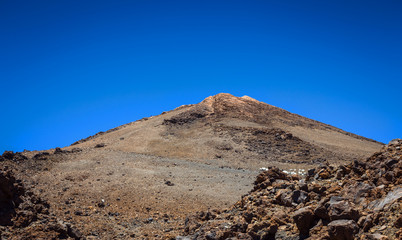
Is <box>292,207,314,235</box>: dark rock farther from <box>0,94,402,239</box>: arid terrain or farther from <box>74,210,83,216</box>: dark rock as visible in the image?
<box>74,210,83,216</box>: dark rock

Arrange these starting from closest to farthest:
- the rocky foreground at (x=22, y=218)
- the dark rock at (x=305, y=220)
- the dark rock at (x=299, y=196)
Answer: the dark rock at (x=305, y=220), the dark rock at (x=299, y=196), the rocky foreground at (x=22, y=218)

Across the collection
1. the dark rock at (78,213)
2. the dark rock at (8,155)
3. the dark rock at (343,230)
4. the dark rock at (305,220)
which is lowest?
the dark rock at (343,230)

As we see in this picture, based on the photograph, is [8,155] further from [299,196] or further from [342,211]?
[342,211]

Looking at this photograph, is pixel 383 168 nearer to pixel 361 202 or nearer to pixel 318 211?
pixel 361 202

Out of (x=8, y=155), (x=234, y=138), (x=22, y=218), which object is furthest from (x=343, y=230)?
(x=234, y=138)

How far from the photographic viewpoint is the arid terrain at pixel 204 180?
32.2 feet

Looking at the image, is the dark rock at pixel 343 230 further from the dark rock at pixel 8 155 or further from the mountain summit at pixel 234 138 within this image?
the mountain summit at pixel 234 138

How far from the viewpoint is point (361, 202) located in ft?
28.8

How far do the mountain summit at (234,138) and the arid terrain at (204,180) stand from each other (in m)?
0.12

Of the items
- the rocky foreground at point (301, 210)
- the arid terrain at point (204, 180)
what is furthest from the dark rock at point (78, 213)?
the rocky foreground at point (301, 210)

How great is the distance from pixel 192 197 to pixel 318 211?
12757 mm

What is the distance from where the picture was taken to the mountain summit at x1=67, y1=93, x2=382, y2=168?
33.4 metres

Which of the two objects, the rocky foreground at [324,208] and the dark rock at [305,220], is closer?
the rocky foreground at [324,208]

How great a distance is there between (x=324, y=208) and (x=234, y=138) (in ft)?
94.4
